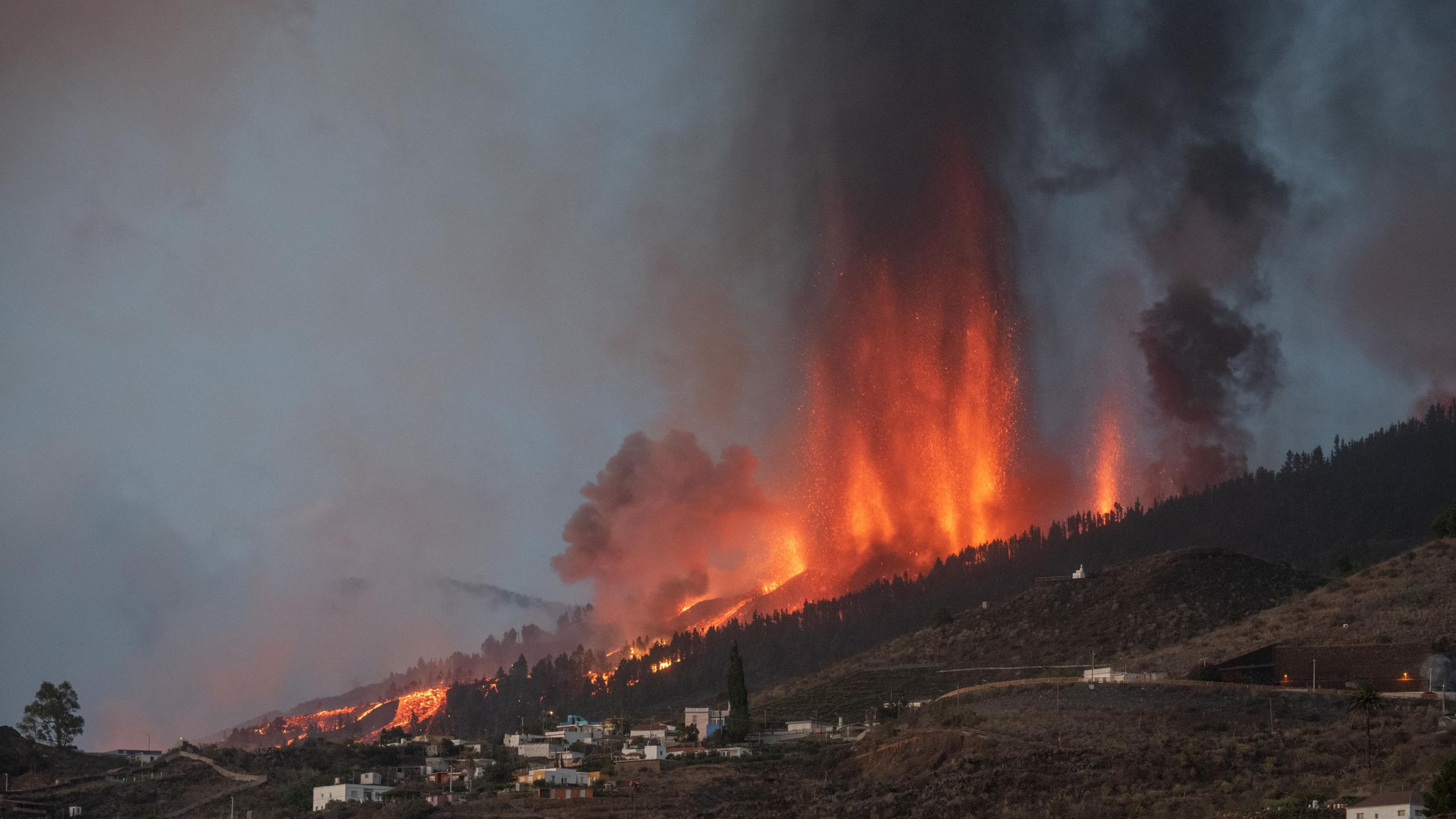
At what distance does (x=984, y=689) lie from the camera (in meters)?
124

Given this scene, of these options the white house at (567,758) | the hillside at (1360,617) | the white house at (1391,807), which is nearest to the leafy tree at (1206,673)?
the hillside at (1360,617)

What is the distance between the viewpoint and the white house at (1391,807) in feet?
229

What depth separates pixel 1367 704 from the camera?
3553 inches

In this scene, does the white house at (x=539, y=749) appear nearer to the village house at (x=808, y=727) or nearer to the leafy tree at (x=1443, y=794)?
the village house at (x=808, y=727)

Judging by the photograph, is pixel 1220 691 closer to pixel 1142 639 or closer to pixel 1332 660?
pixel 1332 660

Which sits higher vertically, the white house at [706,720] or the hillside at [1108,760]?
the white house at [706,720]

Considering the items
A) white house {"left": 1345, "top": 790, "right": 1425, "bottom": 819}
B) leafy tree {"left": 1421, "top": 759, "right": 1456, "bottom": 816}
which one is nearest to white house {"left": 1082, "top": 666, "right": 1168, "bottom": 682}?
white house {"left": 1345, "top": 790, "right": 1425, "bottom": 819}

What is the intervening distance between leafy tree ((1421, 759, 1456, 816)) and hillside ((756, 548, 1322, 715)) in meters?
64.7

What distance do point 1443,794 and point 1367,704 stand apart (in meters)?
21.1

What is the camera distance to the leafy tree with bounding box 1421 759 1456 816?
69000mm

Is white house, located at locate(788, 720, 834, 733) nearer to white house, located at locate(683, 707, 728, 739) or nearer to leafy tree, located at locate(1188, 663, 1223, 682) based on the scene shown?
white house, located at locate(683, 707, 728, 739)

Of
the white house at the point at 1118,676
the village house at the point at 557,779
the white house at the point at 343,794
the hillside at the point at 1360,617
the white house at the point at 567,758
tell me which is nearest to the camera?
the hillside at the point at 1360,617

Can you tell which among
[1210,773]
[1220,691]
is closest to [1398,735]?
[1210,773]

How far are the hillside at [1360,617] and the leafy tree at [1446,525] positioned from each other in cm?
140
